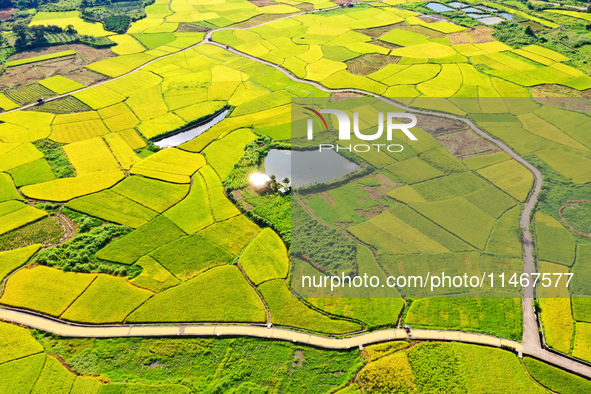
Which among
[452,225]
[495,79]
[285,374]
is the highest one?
[495,79]

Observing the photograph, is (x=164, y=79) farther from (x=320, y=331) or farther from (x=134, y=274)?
(x=320, y=331)

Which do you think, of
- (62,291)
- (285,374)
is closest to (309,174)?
(285,374)

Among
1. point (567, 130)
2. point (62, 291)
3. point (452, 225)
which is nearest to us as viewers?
point (62, 291)

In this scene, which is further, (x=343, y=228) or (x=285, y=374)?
(x=343, y=228)

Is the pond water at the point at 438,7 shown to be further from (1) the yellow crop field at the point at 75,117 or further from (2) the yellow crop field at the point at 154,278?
(2) the yellow crop field at the point at 154,278

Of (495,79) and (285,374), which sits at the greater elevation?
(495,79)

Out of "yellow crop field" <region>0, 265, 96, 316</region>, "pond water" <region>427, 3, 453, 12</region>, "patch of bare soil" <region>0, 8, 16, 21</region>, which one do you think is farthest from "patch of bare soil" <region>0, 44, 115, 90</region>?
"pond water" <region>427, 3, 453, 12</region>

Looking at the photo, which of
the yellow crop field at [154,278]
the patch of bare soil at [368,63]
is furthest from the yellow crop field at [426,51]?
the yellow crop field at [154,278]
